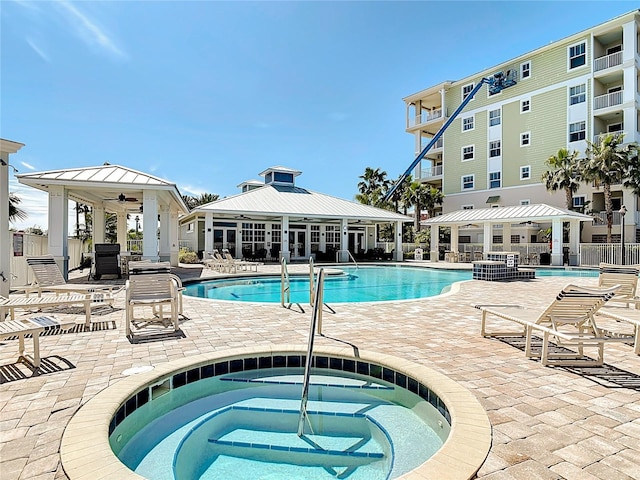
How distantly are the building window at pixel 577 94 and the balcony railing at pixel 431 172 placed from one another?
40.0ft

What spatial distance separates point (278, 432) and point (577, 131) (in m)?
31.0

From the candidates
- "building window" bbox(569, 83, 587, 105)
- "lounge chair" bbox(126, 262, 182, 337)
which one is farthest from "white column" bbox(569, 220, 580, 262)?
"lounge chair" bbox(126, 262, 182, 337)

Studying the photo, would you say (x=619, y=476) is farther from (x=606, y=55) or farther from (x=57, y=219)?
(x=606, y=55)

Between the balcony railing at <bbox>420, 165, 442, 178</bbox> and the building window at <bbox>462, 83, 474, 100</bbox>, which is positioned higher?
the building window at <bbox>462, 83, 474, 100</bbox>

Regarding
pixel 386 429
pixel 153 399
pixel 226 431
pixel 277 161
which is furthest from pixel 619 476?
pixel 277 161

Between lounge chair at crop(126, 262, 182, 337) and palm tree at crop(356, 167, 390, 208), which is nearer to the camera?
lounge chair at crop(126, 262, 182, 337)

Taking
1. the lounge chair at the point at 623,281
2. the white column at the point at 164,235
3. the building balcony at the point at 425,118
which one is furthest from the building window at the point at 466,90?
the lounge chair at the point at 623,281

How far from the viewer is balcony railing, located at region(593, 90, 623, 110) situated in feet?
78.4

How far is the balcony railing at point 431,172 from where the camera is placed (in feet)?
119

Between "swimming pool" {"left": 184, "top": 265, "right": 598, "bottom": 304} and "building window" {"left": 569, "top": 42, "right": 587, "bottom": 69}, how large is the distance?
16.4 meters

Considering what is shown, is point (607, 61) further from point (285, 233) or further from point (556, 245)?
point (285, 233)

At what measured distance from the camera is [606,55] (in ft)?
82.4

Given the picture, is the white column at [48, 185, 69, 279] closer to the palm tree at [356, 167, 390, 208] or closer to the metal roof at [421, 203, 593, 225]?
the metal roof at [421, 203, 593, 225]

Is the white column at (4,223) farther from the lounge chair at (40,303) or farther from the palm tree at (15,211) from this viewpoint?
the palm tree at (15,211)
